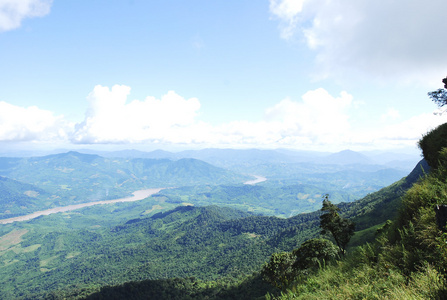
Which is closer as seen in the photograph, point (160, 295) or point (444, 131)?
point (444, 131)

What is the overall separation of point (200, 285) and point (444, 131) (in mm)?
151668

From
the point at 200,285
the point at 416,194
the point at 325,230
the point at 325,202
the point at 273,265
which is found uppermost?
the point at 416,194

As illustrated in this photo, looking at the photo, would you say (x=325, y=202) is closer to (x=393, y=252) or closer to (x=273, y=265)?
(x=273, y=265)

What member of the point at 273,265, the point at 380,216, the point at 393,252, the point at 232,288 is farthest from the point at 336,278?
the point at 380,216

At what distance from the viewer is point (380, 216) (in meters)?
136

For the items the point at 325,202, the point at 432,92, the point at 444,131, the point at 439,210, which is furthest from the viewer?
the point at 325,202

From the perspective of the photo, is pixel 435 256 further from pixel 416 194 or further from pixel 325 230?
pixel 325 230

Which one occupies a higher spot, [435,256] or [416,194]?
[416,194]

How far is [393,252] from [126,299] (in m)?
150

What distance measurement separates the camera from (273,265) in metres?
41.2

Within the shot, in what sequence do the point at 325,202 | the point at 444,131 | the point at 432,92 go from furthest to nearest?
1. the point at 325,202
2. the point at 432,92
3. the point at 444,131

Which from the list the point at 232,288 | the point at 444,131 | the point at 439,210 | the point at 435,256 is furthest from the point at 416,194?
the point at 232,288

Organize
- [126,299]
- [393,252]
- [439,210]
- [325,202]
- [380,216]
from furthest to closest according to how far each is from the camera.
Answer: [380,216] < [126,299] < [325,202] < [393,252] < [439,210]

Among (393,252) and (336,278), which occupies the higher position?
(393,252)
